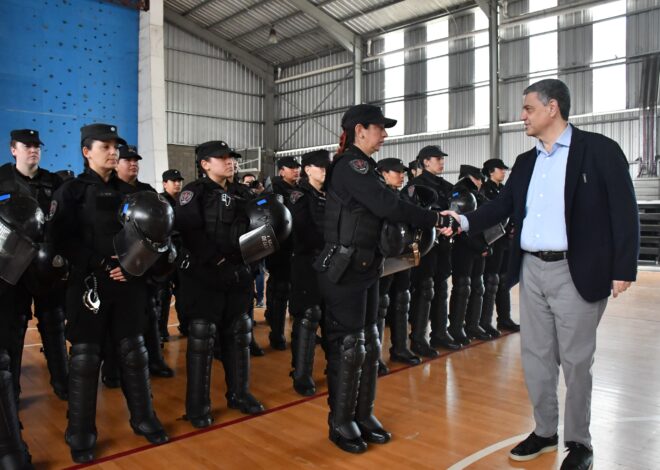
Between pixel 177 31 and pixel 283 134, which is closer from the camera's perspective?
pixel 177 31

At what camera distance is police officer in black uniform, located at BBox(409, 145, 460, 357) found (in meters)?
5.04

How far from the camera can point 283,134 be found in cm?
2155

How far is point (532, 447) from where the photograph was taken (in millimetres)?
2855

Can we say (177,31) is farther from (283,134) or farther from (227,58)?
(283,134)

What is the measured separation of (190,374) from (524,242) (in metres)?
2.09

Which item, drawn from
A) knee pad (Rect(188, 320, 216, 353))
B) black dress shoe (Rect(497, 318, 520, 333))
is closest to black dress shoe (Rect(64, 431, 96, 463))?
knee pad (Rect(188, 320, 216, 353))

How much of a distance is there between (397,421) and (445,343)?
76.2 inches

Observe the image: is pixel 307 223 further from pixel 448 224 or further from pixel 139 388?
pixel 139 388

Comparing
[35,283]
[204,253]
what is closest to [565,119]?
[204,253]

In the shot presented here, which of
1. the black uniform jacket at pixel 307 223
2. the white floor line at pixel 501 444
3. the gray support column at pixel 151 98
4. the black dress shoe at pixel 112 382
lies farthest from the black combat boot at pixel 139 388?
the gray support column at pixel 151 98

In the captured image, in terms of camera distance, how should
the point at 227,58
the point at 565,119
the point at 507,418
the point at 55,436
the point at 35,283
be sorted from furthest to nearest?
1. the point at 227,58
2. the point at 507,418
3. the point at 55,436
4. the point at 35,283
5. the point at 565,119

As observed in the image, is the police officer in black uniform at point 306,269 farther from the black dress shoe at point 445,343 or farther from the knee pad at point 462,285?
the knee pad at point 462,285

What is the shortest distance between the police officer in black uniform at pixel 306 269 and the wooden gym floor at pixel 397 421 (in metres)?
0.21

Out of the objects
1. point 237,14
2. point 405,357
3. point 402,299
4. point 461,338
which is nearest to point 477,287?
point 461,338
